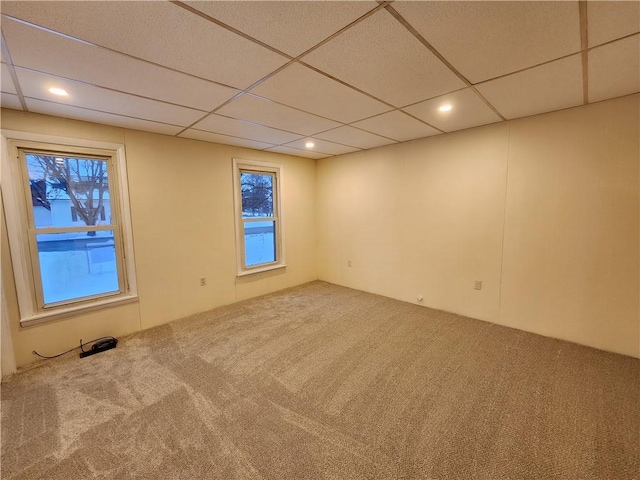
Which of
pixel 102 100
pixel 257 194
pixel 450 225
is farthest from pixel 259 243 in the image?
pixel 450 225

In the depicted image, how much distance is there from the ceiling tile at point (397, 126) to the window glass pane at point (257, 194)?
1.92 m

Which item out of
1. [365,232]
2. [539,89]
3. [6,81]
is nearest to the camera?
[6,81]

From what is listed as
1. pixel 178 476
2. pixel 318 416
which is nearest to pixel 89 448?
pixel 178 476

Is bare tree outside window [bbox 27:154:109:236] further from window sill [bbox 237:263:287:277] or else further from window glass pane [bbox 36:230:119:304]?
window sill [bbox 237:263:287:277]

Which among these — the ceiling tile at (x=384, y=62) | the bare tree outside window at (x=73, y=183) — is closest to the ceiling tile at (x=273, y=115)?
the ceiling tile at (x=384, y=62)

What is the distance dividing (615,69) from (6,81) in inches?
161

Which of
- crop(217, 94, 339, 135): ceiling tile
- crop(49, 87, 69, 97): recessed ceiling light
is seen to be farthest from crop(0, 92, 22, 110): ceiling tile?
crop(217, 94, 339, 135): ceiling tile

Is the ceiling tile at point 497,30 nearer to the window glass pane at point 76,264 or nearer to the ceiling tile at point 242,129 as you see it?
the ceiling tile at point 242,129

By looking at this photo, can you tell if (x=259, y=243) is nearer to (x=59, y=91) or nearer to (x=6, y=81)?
(x=59, y=91)

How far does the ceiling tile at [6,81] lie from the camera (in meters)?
1.67

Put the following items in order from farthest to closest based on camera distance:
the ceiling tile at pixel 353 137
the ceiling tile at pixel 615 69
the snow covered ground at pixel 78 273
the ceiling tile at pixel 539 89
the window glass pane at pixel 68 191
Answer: the ceiling tile at pixel 353 137
the snow covered ground at pixel 78 273
the window glass pane at pixel 68 191
the ceiling tile at pixel 539 89
the ceiling tile at pixel 615 69

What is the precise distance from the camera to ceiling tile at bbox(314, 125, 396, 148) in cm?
317

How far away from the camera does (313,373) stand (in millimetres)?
2305

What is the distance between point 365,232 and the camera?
439 cm
